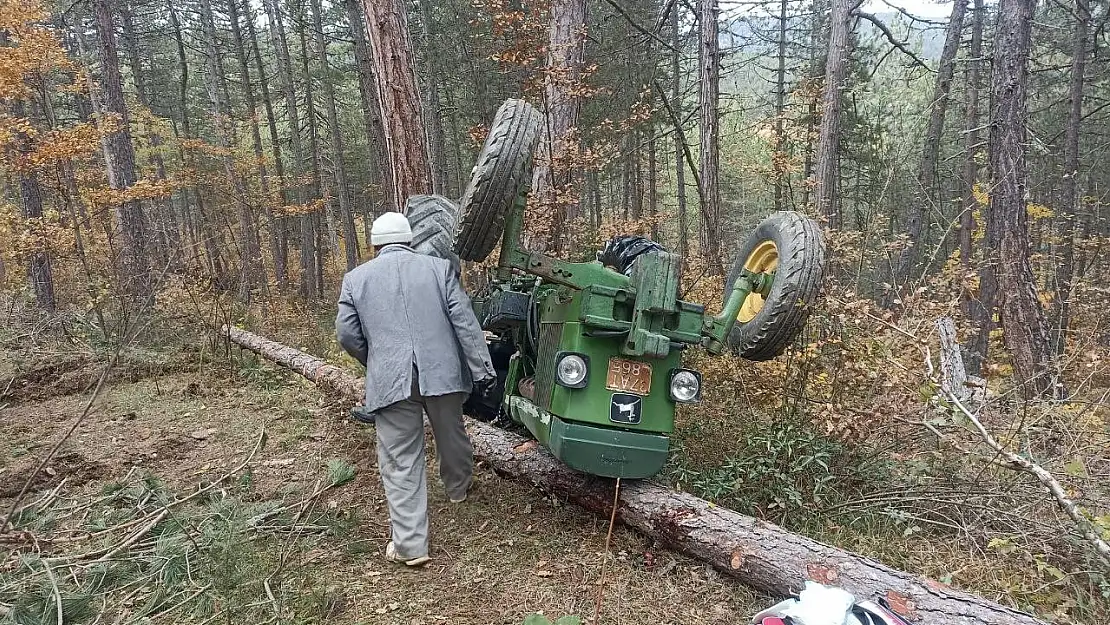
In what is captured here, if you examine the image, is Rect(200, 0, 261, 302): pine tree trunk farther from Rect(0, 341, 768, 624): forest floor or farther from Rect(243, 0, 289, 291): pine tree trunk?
Rect(0, 341, 768, 624): forest floor

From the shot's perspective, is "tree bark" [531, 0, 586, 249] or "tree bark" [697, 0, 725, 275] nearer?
"tree bark" [531, 0, 586, 249]

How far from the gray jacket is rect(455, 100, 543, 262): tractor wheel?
436 millimetres

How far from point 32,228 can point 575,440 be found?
34.4ft

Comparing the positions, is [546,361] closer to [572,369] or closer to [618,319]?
[572,369]

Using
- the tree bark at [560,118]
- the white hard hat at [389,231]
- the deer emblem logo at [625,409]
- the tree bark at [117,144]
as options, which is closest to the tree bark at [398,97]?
the tree bark at [560,118]

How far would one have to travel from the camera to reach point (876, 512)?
366 centimetres

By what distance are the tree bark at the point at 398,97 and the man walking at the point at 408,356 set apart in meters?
2.22

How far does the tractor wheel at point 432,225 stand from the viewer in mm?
4359

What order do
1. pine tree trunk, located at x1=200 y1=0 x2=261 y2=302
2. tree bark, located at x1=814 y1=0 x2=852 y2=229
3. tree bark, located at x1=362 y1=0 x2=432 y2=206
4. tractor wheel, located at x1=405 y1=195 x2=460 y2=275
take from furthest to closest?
pine tree trunk, located at x1=200 y1=0 x2=261 y2=302 → tree bark, located at x1=814 y1=0 x2=852 y2=229 → tree bark, located at x1=362 y1=0 x2=432 y2=206 → tractor wheel, located at x1=405 y1=195 x2=460 y2=275

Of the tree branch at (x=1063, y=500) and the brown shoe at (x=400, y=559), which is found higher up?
the tree branch at (x=1063, y=500)

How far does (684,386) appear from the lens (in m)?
3.58

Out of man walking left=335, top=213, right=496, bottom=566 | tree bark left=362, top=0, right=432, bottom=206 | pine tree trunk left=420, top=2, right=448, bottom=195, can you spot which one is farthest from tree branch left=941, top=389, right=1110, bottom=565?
pine tree trunk left=420, top=2, right=448, bottom=195

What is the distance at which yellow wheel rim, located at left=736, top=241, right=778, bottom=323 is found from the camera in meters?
3.85

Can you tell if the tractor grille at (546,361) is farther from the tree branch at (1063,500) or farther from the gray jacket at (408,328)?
the tree branch at (1063,500)
